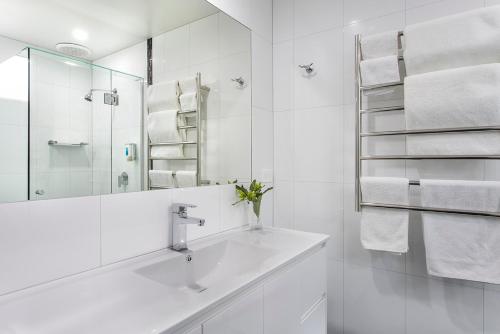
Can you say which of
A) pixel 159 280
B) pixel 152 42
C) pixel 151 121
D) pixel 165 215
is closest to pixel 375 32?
pixel 152 42

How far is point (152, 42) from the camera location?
44.6 inches

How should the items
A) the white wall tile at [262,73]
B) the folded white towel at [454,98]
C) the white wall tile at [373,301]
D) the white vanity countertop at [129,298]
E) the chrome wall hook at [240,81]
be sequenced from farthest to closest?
the white wall tile at [262,73]
the chrome wall hook at [240,81]
the white wall tile at [373,301]
the folded white towel at [454,98]
the white vanity countertop at [129,298]

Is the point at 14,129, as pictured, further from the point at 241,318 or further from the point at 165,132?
the point at 241,318

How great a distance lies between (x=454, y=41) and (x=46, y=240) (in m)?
1.64

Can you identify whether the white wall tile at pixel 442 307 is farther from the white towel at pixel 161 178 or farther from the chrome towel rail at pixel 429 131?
the white towel at pixel 161 178

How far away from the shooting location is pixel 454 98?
1182 millimetres

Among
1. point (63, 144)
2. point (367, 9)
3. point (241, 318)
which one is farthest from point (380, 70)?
point (63, 144)

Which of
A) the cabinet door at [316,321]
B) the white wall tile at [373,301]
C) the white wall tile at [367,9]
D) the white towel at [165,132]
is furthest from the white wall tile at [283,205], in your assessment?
the white wall tile at [367,9]

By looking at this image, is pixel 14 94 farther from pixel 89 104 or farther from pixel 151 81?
pixel 151 81

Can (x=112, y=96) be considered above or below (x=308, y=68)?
below

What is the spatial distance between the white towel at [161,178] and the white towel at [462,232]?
108cm

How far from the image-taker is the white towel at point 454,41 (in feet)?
3.74

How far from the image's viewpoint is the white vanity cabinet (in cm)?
80

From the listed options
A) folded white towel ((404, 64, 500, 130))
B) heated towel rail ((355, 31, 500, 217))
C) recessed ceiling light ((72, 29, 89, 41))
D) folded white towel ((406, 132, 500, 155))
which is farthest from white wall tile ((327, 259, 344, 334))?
recessed ceiling light ((72, 29, 89, 41))
